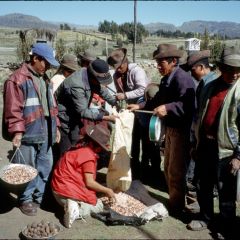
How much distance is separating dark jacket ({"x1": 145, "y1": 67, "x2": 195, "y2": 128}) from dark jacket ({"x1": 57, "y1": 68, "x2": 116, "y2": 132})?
1034 millimetres

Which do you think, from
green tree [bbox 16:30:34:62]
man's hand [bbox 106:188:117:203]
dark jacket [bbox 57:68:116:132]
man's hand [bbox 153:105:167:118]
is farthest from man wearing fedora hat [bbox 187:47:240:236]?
green tree [bbox 16:30:34:62]

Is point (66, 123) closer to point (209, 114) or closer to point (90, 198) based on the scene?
point (90, 198)

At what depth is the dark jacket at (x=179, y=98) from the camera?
498cm

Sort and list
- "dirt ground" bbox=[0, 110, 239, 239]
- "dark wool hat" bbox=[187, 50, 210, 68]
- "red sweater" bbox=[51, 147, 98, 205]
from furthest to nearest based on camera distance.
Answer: "dark wool hat" bbox=[187, 50, 210, 68]
"red sweater" bbox=[51, 147, 98, 205]
"dirt ground" bbox=[0, 110, 239, 239]

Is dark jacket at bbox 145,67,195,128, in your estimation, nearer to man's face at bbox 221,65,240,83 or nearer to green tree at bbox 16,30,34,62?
man's face at bbox 221,65,240,83

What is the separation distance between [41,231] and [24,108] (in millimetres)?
1576

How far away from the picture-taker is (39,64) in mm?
5121

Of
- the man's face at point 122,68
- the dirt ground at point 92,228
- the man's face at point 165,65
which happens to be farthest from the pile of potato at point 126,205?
the man's face at point 122,68

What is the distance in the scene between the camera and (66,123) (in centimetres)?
583

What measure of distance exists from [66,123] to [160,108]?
1.57 meters

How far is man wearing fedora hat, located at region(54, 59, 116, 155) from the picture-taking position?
17.9 feet

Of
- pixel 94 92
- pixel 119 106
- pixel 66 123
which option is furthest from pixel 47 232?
pixel 119 106

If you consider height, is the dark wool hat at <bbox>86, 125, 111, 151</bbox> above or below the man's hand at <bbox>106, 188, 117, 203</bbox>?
above

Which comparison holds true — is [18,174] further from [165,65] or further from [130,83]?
[130,83]
